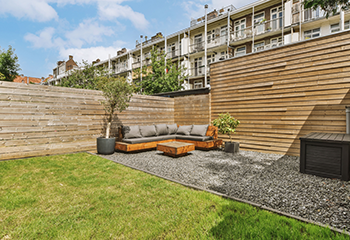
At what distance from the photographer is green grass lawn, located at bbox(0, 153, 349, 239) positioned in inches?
66.2

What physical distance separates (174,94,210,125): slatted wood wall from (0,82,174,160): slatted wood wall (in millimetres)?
2673

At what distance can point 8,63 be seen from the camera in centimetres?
1627

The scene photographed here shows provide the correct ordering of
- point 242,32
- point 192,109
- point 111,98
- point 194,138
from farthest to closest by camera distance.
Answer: point 242,32
point 192,109
point 194,138
point 111,98

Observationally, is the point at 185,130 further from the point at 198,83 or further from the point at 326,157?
the point at 198,83

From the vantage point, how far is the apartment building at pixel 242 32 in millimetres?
11727

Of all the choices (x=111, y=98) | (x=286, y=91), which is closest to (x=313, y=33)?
(x=286, y=91)

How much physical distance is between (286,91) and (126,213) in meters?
5.67

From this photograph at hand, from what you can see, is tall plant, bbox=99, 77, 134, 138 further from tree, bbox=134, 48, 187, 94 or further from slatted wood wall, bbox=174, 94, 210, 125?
tree, bbox=134, 48, 187, 94

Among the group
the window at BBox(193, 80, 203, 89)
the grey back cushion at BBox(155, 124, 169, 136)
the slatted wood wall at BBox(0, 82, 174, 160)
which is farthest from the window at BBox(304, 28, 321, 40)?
the slatted wood wall at BBox(0, 82, 174, 160)

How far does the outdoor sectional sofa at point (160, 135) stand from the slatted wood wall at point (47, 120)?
73cm

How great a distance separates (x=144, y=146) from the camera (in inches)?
232

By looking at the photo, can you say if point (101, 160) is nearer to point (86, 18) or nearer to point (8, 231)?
point (8, 231)

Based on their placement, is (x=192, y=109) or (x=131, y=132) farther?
(x=192, y=109)

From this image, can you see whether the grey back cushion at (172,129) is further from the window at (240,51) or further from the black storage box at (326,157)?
the window at (240,51)
